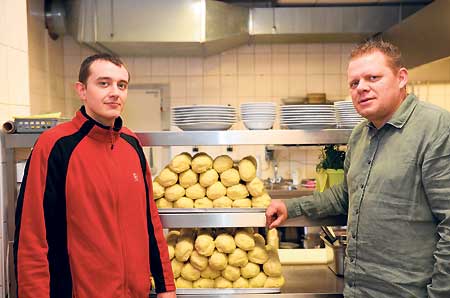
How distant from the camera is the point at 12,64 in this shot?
1.71m

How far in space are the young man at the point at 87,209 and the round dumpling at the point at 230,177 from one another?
1.03ft

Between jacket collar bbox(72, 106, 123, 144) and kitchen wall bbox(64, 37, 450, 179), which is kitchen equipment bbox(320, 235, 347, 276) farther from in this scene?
kitchen wall bbox(64, 37, 450, 179)

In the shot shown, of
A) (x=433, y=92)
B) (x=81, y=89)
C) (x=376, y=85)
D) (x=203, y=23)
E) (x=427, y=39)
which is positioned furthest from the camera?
(x=433, y=92)

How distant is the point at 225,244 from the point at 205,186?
23 cm

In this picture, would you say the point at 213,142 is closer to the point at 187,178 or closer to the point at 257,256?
the point at 187,178

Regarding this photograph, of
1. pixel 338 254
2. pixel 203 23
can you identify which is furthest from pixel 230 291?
pixel 203 23

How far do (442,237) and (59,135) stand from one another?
3.99 ft

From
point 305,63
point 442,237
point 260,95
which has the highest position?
point 305,63

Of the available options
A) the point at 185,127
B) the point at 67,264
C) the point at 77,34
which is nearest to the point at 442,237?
the point at 185,127

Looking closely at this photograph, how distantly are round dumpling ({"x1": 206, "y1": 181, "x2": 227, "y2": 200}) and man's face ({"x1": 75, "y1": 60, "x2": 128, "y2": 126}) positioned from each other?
45 centimetres

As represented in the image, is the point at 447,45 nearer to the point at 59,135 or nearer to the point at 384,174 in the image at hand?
the point at 384,174

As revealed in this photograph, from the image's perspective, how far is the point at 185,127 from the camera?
1.56 m

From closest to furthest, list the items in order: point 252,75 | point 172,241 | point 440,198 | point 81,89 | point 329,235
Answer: point 440,198 → point 81,89 → point 172,241 → point 329,235 → point 252,75

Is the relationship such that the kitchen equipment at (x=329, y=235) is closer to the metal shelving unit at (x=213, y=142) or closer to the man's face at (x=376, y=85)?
the metal shelving unit at (x=213, y=142)
